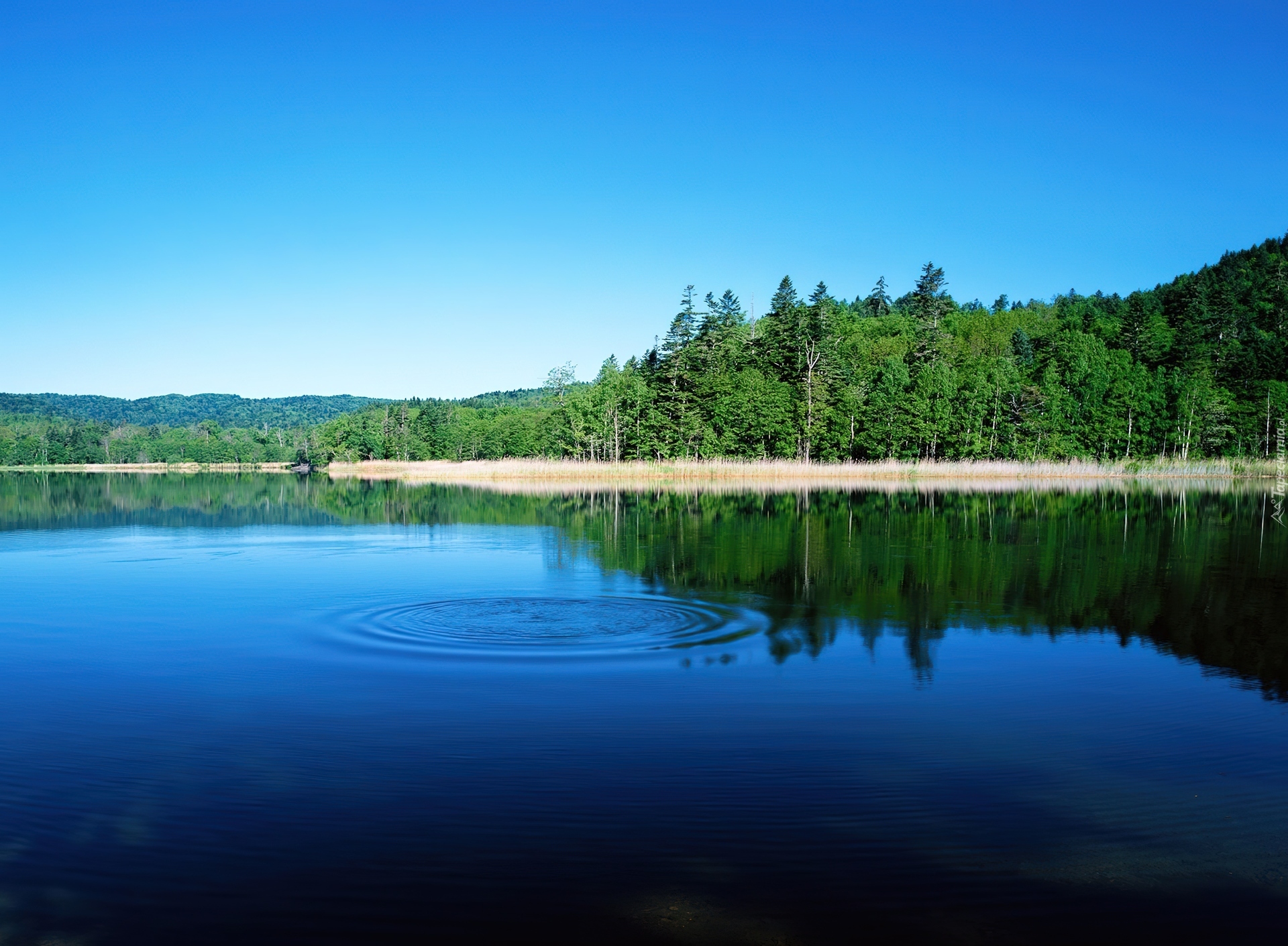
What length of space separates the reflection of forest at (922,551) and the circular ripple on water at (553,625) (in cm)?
94

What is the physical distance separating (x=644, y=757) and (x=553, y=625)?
203 inches

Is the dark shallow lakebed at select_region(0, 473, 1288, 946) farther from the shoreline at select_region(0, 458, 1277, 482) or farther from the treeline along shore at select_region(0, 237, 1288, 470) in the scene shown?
the treeline along shore at select_region(0, 237, 1288, 470)

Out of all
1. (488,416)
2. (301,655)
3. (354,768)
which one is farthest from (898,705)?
(488,416)

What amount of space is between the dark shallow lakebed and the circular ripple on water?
8 cm

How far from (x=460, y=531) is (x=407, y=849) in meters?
20.5

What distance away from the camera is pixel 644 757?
682cm

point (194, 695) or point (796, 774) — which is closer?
point (796, 774)

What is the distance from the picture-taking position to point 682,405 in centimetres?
7906

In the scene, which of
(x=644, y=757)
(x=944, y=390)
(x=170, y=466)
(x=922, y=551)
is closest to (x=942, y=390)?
(x=944, y=390)

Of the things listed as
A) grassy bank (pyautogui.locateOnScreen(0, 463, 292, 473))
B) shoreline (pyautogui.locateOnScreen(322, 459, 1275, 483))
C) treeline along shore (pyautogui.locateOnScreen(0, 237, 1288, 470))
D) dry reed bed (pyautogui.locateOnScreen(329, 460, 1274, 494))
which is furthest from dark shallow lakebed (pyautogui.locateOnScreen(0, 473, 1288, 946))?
grassy bank (pyautogui.locateOnScreen(0, 463, 292, 473))

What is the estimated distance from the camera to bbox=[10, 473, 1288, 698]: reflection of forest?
40.0 ft

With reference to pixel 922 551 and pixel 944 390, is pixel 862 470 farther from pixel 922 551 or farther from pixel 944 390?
pixel 922 551

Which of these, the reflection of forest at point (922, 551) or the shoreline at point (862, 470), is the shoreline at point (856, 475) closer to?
the shoreline at point (862, 470)

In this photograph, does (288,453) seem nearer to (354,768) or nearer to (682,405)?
(682,405)
